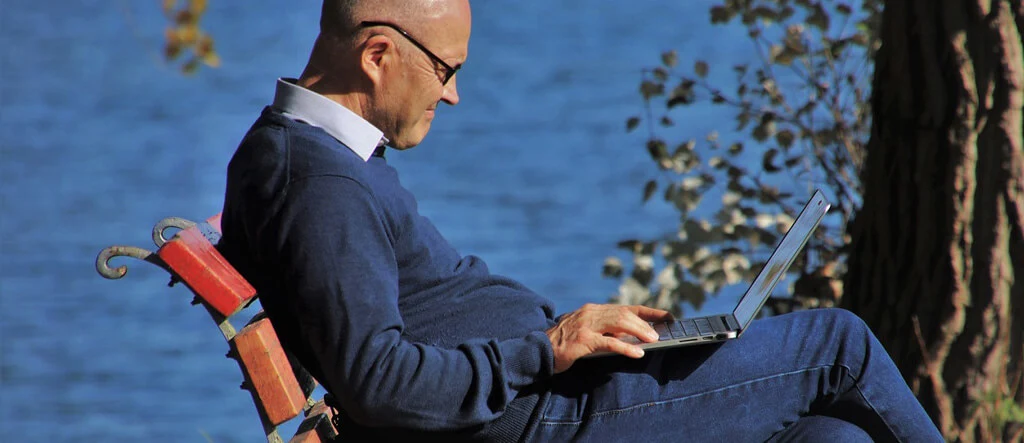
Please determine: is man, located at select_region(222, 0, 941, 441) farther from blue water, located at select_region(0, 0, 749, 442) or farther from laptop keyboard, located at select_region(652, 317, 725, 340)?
blue water, located at select_region(0, 0, 749, 442)

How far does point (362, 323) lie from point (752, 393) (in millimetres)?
675

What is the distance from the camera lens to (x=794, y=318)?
2350mm

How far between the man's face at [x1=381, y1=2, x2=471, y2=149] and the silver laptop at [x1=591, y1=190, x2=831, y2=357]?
0.56m

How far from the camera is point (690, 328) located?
7.38ft

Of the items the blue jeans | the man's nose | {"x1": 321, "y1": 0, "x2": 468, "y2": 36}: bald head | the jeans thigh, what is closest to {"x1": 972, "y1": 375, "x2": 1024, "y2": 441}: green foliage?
the blue jeans

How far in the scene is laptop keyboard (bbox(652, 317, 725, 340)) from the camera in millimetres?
2223

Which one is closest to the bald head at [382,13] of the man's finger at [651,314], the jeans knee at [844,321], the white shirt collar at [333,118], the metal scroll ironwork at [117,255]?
the white shirt collar at [333,118]

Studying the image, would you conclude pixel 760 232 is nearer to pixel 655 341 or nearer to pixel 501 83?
pixel 655 341

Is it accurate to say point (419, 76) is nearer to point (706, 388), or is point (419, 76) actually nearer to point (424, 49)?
point (424, 49)

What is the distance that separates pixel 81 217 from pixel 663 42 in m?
4.08

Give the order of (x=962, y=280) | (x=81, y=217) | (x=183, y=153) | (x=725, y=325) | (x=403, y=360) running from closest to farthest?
(x=403, y=360) < (x=725, y=325) < (x=962, y=280) < (x=81, y=217) < (x=183, y=153)

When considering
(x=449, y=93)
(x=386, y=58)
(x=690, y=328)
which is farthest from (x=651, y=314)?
(x=386, y=58)

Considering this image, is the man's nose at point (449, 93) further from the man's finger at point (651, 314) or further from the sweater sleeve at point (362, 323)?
the man's finger at point (651, 314)

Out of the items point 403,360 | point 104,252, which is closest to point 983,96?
point 403,360
